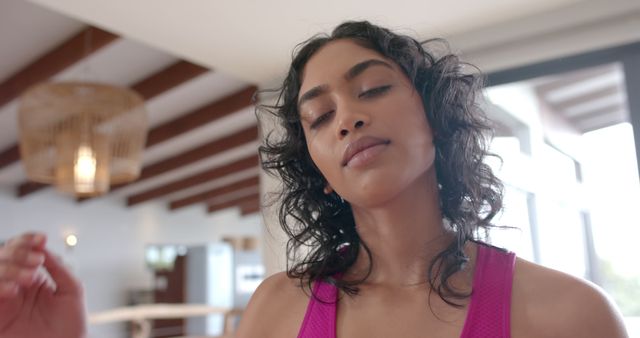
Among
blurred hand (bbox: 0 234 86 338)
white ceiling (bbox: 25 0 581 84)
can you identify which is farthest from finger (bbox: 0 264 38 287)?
white ceiling (bbox: 25 0 581 84)

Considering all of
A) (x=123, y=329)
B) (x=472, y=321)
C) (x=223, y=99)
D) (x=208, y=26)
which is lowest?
(x=123, y=329)

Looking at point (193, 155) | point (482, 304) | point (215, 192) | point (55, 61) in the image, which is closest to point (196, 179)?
point (215, 192)

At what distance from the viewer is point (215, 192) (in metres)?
9.09

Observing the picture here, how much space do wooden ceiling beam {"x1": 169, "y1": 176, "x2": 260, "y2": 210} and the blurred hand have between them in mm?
7647

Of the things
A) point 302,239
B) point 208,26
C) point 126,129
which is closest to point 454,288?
point 302,239

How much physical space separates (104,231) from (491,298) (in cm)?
885

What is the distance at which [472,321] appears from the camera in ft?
2.13

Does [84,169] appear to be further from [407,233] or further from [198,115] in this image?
[407,233]

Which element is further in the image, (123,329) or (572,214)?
(123,329)

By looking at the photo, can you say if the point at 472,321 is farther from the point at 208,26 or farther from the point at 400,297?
the point at 208,26

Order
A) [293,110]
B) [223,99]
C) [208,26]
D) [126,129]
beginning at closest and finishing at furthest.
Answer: [293,110]
[208,26]
[126,129]
[223,99]

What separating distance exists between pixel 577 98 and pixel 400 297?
220cm

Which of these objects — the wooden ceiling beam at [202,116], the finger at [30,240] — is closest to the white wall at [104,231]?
the wooden ceiling beam at [202,116]

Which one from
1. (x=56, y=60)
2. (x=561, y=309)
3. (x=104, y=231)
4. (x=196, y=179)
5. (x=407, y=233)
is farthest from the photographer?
(x=104, y=231)
